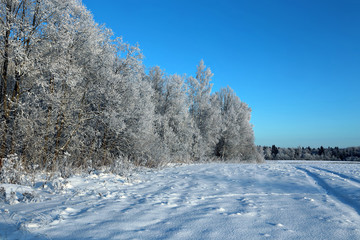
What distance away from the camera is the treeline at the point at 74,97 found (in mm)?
8133

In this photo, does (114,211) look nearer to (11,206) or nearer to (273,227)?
(11,206)

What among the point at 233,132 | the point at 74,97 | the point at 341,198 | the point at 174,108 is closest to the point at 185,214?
the point at 341,198

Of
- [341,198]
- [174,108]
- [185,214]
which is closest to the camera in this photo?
[185,214]

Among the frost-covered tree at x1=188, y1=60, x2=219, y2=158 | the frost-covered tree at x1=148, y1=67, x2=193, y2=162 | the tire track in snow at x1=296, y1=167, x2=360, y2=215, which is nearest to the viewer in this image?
the tire track in snow at x1=296, y1=167, x2=360, y2=215

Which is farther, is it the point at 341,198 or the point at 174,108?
the point at 174,108

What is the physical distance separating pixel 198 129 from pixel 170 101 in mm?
5507

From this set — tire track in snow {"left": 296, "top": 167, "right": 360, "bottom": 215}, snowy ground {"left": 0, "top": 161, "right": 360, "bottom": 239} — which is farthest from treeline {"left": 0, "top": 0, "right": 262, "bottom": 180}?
tire track in snow {"left": 296, "top": 167, "right": 360, "bottom": 215}

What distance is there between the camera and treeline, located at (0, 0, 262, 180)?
8.13 metres

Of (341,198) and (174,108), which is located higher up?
(174,108)

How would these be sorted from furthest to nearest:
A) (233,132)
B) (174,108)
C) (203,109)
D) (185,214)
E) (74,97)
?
(233,132)
(203,109)
(174,108)
(74,97)
(185,214)

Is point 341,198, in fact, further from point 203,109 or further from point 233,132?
point 233,132

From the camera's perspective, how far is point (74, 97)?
1116cm

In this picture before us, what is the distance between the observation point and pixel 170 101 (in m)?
23.5

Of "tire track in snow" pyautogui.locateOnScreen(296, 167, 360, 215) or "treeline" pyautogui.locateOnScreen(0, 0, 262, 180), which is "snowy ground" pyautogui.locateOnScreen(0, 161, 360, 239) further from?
"treeline" pyautogui.locateOnScreen(0, 0, 262, 180)
